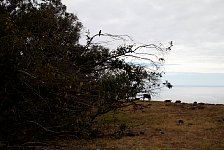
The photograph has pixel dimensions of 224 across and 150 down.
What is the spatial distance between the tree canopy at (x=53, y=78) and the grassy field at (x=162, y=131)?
31.7 inches

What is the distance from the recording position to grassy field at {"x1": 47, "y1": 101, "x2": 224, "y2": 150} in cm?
982

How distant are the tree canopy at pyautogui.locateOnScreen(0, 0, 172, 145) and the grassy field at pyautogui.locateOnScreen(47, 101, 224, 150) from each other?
0.81 metres

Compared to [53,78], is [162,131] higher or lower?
lower

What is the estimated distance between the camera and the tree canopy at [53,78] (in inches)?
317

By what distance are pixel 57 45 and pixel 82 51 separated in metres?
0.94

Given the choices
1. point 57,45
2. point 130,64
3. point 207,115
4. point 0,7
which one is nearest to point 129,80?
point 130,64

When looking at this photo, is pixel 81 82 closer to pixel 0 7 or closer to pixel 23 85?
pixel 23 85

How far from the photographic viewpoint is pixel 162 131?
12055 millimetres

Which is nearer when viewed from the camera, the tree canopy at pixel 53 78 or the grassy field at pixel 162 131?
the tree canopy at pixel 53 78

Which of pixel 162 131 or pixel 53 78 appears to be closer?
pixel 53 78

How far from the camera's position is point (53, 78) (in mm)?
7902

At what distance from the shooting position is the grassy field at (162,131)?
982 cm

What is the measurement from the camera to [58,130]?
927 cm

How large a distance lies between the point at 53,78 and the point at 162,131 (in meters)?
5.27
